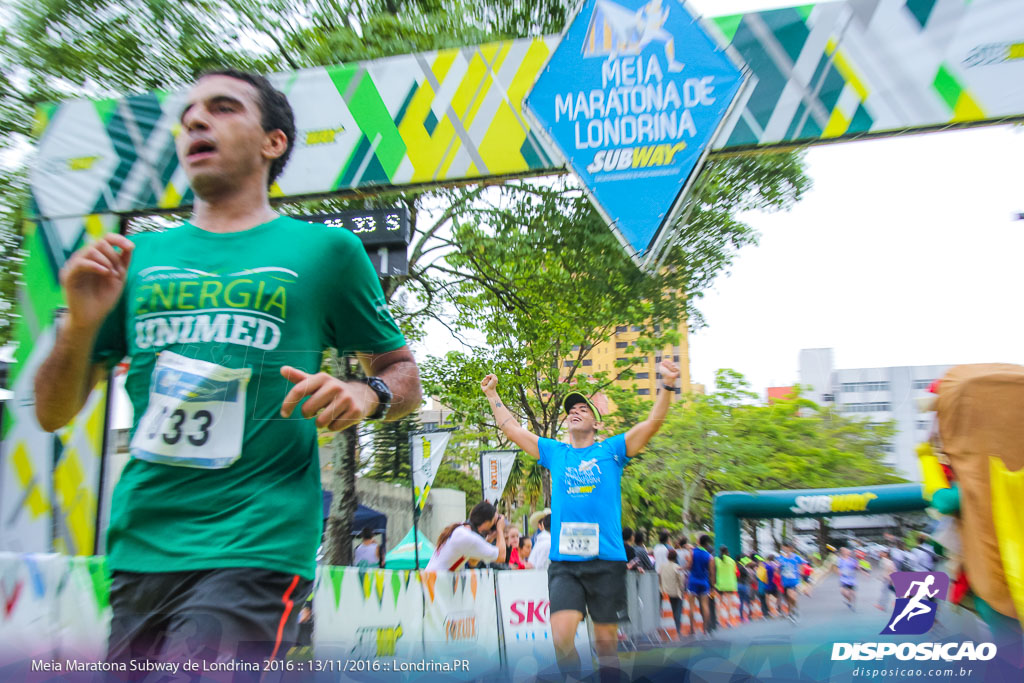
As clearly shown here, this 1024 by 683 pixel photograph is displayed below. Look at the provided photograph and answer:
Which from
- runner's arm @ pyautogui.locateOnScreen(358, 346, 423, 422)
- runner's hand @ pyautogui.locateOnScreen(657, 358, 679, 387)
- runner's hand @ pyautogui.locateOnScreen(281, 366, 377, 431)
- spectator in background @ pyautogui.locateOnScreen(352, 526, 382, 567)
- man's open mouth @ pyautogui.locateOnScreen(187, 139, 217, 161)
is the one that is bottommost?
spectator in background @ pyautogui.locateOnScreen(352, 526, 382, 567)

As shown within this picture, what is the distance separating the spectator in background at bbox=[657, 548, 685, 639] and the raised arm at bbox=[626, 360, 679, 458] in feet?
9.02

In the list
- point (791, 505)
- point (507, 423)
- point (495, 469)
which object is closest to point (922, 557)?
A: point (791, 505)

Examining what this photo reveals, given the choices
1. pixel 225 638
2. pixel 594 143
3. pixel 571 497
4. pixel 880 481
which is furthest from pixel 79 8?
pixel 880 481

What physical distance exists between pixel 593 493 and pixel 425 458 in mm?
1856

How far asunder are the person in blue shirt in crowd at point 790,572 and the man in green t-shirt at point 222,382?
3708 millimetres

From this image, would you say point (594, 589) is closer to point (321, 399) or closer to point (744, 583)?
point (321, 399)

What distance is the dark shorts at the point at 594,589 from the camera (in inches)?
128

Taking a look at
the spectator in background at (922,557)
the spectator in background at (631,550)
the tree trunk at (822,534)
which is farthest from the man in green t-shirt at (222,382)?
the tree trunk at (822,534)

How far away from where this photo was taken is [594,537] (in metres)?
3.24

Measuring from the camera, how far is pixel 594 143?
138 inches

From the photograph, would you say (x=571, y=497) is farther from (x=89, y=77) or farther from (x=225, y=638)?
(x=89, y=77)

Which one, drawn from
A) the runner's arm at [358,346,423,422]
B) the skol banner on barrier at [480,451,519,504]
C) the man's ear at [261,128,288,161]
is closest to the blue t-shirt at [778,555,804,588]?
the skol banner on barrier at [480,451,519,504]

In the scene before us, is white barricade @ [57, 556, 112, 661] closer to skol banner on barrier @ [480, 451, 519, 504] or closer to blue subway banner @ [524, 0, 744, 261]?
blue subway banner @ [524, 0, 744, 261]

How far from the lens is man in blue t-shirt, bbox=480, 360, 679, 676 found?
10.6ft
